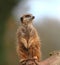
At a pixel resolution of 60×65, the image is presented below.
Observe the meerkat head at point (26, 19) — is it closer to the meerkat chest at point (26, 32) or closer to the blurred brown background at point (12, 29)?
the meerkat chest at point (26, 32)

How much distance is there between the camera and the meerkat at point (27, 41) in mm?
2115

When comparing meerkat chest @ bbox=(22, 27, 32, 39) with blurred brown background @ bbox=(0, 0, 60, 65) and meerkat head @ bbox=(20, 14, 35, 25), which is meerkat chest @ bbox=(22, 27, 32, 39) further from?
blurred brown background @ bbox=(0, 0, 60, 65)

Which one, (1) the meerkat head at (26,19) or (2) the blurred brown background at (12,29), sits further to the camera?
(2) the blurred brown background at (12,29)

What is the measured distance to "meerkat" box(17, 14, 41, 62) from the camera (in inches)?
83.3

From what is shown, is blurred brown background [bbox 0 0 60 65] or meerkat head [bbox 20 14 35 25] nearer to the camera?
meerkat head [bbox 20 14 35 25]

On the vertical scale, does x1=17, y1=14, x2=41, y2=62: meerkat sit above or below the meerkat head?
below

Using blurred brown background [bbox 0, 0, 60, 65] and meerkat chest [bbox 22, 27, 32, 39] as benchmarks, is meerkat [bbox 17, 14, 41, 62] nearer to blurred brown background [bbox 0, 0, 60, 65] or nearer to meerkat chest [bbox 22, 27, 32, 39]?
meerkat chest [bbox 22, 27, 32, 39]

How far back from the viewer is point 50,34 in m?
3.85

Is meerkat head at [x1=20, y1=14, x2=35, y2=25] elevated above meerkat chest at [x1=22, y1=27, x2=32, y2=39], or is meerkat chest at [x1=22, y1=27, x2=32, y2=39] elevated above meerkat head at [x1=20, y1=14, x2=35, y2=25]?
meerkat head at [x1=20, y1=14, x2=35, y2=25]

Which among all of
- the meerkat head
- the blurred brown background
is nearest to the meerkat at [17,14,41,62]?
the meerkat head

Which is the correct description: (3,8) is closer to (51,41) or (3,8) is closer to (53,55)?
(51,41)

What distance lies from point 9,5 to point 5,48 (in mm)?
523

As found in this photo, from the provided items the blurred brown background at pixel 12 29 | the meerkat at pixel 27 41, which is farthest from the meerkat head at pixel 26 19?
the blurred brown background at pixel 12 29

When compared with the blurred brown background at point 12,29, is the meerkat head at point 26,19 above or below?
above
